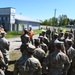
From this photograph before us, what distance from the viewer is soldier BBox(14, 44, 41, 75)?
6.43 m

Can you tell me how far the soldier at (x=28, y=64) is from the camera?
21.1 ft

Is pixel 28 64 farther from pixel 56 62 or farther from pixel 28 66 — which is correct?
pixel 56 62

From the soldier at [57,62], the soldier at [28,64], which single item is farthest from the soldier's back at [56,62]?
the soldier at [28,64]

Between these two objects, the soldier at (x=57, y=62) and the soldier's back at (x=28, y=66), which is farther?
the soldier at (x=57, y=62)

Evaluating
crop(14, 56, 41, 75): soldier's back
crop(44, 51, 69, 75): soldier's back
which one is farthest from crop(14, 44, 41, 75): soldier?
crop(44, 51, 69, 75): soldier's back

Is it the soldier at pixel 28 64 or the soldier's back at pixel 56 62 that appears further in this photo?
the soldier's back at pixel 56 62

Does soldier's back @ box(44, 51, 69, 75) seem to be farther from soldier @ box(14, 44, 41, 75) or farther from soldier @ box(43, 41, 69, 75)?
soldier @ box(14, 44, 41, 75)

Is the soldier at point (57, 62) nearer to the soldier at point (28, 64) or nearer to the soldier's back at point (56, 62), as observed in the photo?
the soldier's back at point (56, 62)

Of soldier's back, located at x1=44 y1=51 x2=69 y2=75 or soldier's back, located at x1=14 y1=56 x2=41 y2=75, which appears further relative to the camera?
soldier's back, located at x1=44 y1=51 x2=69 y2=75

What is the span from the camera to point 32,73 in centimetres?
659

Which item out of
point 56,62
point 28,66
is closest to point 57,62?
point 56,62

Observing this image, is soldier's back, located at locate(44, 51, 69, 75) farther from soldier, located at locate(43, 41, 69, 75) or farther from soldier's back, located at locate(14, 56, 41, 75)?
soldier's back, located at locate(14, 56, 41, 75)

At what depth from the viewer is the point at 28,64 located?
6.44m

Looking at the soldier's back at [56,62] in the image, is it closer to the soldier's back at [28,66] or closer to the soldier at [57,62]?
the soldier at [57,62]
